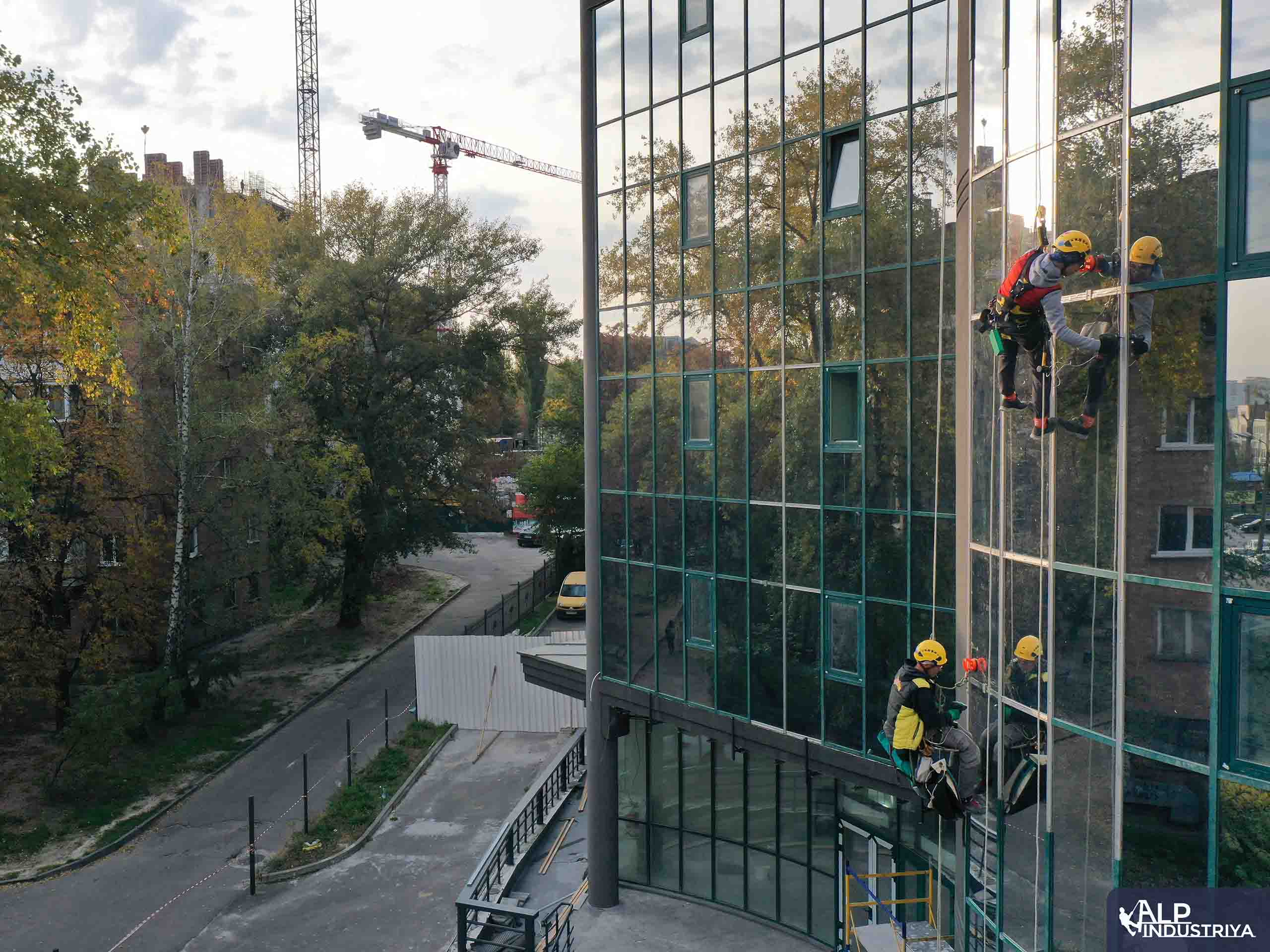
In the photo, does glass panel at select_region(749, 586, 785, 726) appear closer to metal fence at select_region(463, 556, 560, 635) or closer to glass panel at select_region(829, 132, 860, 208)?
glass panel at select_region(829, 132, 860, 208)

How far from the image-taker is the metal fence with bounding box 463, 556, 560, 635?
37.8 m

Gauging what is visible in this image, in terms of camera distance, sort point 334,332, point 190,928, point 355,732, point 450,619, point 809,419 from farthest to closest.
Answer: point 450,619
point 334,332
point 355,732
point 190,928
point 809,419

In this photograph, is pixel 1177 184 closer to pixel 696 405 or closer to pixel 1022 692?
pixel 1022 692

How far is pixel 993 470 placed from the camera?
10.1 meters

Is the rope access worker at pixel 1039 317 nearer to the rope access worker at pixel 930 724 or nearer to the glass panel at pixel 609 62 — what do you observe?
the rope access worker at pixel 930 724

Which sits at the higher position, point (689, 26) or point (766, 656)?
point (689, 26)

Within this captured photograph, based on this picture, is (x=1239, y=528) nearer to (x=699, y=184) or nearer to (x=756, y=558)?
(x=756, y=558)

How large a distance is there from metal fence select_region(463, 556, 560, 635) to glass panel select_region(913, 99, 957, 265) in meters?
23.8

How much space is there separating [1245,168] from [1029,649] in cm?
416

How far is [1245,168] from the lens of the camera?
7.33 meters

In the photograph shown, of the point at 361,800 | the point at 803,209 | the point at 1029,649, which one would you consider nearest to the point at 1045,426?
A: the point at 1029,649

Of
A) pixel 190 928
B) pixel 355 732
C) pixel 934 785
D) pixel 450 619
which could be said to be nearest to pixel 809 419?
pixel 934 785

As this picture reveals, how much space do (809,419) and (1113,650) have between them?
6583 millimetres

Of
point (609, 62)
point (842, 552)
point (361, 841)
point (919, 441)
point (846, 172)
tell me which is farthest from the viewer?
point (361, 841)
